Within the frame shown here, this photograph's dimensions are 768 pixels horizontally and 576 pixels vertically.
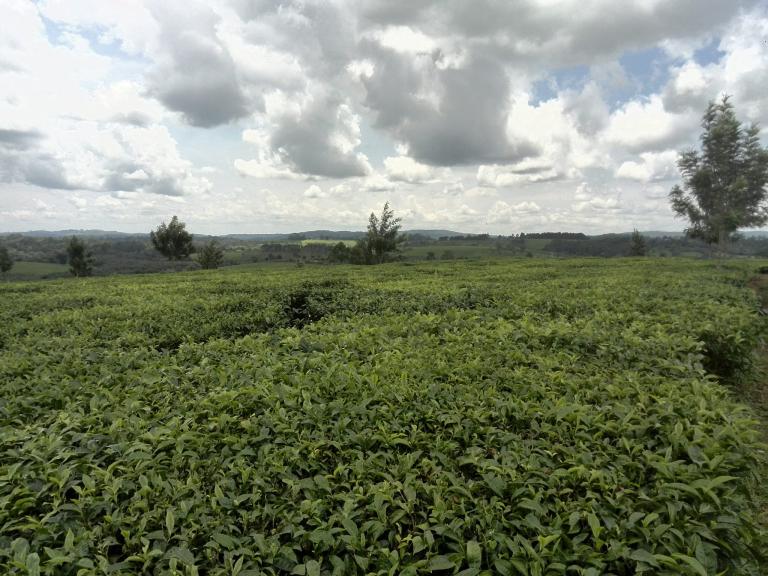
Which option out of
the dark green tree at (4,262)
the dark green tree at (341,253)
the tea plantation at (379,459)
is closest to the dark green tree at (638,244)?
the dark green tree at (341,253)

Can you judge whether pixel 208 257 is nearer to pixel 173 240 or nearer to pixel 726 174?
pixel 173 240

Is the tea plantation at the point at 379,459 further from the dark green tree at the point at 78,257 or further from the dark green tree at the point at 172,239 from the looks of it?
the dark green tree at the point at 78,257

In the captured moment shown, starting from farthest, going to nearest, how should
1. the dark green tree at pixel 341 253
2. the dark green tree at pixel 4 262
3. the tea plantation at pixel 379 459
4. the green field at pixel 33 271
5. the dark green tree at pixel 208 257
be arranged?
the green field at pixel 33 271 < the dark green tree at pixel 341 253 < the dark green tree at pixel 4 262 < the dark green tree at pixel 208 257 < the tea plantation at pixel 379 459

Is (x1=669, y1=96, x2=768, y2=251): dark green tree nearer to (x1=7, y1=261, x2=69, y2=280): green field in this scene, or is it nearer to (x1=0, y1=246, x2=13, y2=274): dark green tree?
(x1=0, y1=246, x2=13, y2=274): dark green tree

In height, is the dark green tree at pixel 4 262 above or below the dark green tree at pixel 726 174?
below

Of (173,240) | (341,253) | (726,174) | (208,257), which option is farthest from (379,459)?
(341,253)

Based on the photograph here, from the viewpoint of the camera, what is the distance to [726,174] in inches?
1321

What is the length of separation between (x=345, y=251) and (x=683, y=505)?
72176 mm

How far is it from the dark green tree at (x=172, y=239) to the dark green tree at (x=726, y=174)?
55944 mm

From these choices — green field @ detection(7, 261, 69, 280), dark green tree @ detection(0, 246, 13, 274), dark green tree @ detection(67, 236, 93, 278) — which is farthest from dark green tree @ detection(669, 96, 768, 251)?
green field @ detection(7, 261, 69, 280)

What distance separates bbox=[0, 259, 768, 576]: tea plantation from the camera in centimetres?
266

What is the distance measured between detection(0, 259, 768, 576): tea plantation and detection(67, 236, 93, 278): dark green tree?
212ft

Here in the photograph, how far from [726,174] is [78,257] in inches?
3025

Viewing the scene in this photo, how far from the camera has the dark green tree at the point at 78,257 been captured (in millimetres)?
58812
